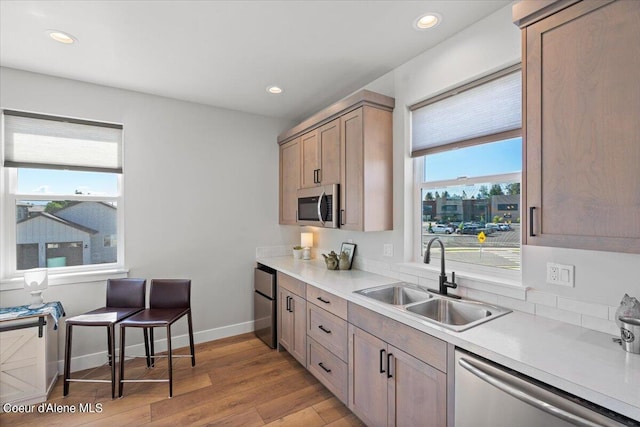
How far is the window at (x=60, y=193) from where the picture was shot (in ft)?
8.46

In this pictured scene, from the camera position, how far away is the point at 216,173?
11.2ft

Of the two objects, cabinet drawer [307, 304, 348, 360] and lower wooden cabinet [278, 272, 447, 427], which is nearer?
lower wooden cabinet [278, 272, 447, 427]

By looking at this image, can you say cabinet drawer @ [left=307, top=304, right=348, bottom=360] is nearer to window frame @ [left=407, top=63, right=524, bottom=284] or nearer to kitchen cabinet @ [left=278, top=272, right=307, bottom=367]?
kitchen cabinet @ [left=278, top=272, right=307, bottom=367]

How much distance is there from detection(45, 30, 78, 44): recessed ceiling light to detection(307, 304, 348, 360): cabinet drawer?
260cm

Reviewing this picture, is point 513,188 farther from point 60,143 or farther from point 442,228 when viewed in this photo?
point 60,143

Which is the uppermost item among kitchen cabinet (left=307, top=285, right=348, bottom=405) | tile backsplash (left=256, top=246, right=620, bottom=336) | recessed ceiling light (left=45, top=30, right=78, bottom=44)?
recessed ceiling light (left=45, top=30, right=78, bottom=44)

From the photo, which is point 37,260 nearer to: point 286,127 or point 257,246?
point 257,246

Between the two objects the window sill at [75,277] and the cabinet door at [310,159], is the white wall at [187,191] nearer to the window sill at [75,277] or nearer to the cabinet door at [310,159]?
the window sill at [75,277]

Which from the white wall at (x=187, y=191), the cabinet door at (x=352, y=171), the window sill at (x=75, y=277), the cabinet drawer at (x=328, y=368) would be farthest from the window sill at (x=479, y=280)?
the window sill at (x=75, y=277)

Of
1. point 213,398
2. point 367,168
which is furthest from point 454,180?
point 213,398

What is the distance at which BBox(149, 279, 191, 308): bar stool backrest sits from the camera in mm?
2809

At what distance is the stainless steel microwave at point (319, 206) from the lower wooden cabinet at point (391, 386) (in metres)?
1.04

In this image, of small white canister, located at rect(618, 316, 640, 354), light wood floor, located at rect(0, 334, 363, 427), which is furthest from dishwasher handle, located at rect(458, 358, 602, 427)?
light wood floor, located at rect(0, 334, 363, 427)

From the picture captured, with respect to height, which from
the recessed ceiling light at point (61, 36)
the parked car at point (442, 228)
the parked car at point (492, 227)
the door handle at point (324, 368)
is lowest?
the door handle at point (324, 368)
